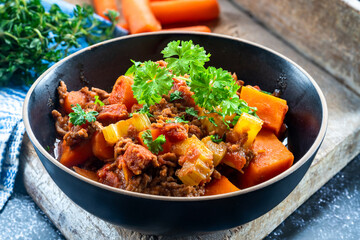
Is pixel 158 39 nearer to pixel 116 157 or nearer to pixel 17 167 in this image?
pixel 116 157

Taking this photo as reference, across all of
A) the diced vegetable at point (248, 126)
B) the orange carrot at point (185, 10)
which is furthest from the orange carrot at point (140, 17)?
the diced vegetable at point (248, 126)

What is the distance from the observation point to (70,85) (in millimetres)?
2268

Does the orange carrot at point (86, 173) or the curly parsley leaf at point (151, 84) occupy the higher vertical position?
the curly parsley leaf at point (151, 84)

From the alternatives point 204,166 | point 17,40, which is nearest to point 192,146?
point 204,166

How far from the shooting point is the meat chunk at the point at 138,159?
1640 millimetres

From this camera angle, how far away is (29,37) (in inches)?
120

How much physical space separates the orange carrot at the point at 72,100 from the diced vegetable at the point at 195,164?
27.3 inches

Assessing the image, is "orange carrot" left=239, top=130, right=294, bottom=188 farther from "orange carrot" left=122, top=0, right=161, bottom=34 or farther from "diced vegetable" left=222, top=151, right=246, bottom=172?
"orange carrot" left=122, top=0, right=161, bottom=34

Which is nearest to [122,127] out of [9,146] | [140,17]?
[9,146]

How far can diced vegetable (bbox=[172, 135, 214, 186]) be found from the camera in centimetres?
165

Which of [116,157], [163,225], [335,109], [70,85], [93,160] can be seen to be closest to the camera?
[163,225]

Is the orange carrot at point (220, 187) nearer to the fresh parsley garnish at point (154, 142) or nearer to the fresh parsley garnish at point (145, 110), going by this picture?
the fresh parsley garnish at point (154, 142)

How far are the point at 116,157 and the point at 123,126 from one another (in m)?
0.14

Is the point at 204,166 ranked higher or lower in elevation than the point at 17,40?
higher
